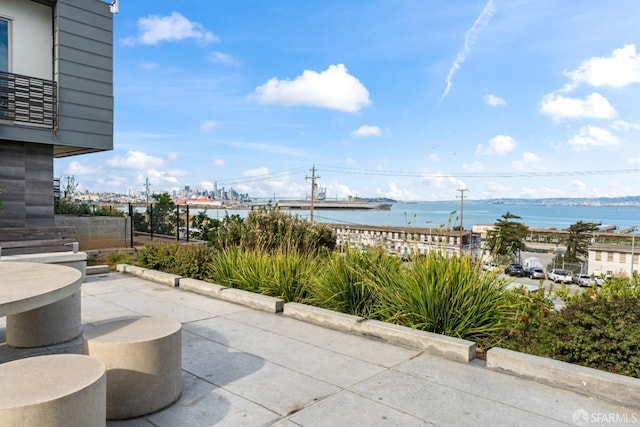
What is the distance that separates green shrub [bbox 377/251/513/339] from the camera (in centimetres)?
513

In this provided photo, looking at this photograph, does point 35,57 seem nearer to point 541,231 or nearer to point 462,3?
point 462,3

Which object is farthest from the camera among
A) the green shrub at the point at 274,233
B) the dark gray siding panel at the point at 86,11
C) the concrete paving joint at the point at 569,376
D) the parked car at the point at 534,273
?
the parked car at the point at 534,273

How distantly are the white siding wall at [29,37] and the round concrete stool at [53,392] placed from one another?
11163 millimetres

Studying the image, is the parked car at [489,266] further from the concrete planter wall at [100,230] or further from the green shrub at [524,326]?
the concrete planter wall at [100,230]

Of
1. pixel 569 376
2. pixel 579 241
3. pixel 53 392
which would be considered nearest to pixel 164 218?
pixel 53 392

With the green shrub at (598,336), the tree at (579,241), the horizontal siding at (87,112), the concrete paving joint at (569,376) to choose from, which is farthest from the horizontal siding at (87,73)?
the tree at (579,241)

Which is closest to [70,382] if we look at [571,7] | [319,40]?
[571,7]

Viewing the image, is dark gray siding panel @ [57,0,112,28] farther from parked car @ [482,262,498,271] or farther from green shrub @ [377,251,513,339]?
parked car @ [482,262,498,271]

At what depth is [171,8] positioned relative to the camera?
13.4m

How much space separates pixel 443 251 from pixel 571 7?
1110cm

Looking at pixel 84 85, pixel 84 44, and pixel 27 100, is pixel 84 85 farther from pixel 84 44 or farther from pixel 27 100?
pixel 27 100

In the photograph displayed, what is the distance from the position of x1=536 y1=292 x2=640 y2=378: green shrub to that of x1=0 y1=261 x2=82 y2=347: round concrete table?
15.5 feet

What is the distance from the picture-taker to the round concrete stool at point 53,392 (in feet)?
7.32

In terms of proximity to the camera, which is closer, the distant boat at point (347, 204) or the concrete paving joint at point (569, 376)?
the concrete paving joint at point (569, 376)
